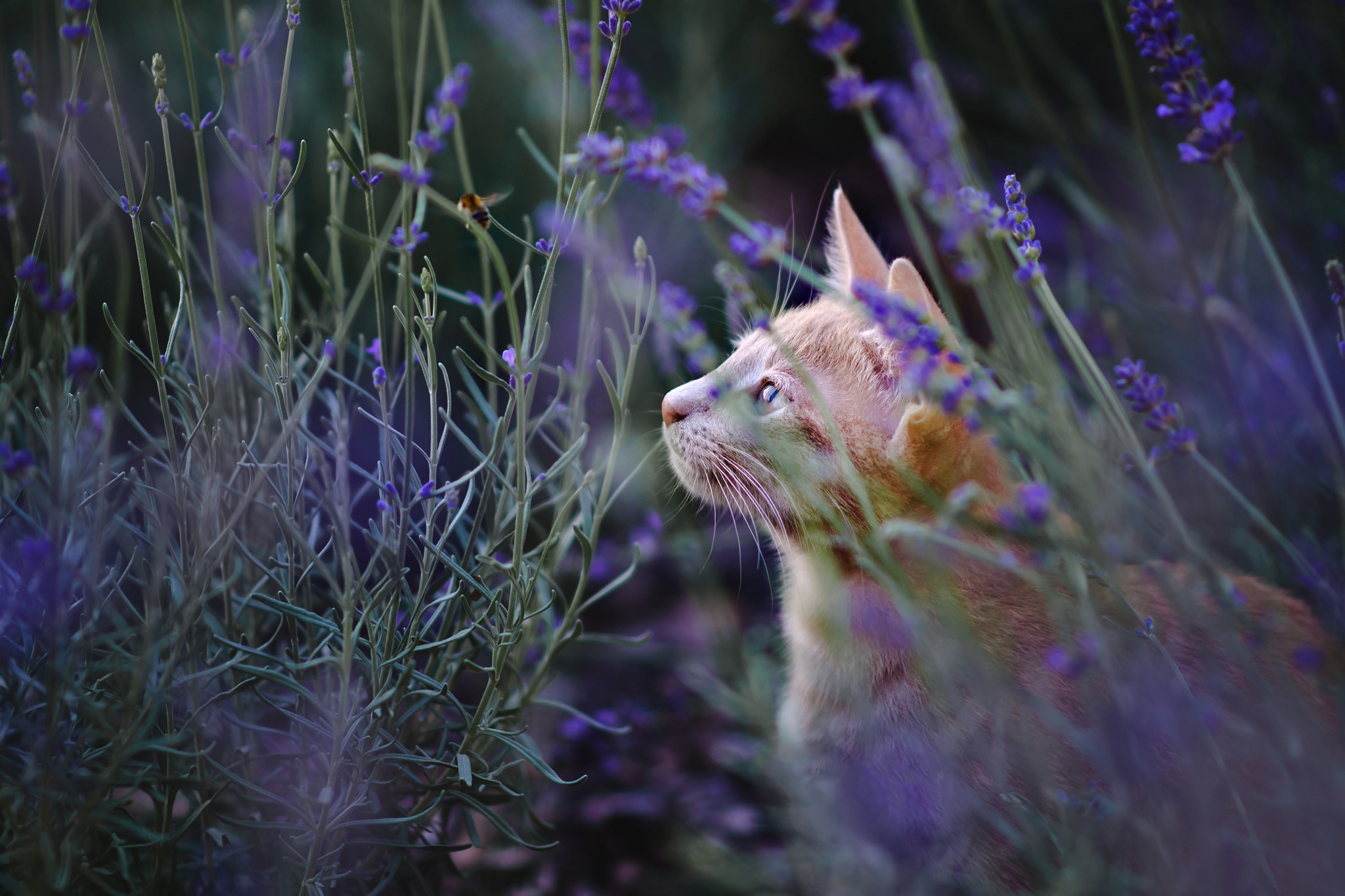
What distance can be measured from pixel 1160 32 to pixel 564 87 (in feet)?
1.51

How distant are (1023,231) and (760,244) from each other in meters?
0.22

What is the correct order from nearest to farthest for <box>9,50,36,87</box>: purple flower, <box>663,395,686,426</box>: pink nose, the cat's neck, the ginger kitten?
<box>9,50,36,87</box>: purple flower, the ginger kitten, the cat's neck, <box>663,395,686,426</box>: pink nose

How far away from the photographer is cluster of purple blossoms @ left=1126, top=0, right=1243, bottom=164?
0.61 meters

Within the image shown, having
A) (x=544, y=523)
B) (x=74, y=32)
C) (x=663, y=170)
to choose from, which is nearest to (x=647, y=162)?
(x=663, y=170)

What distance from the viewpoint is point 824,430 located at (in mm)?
973

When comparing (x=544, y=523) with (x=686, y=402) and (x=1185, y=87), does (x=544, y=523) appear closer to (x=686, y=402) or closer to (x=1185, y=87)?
(x=686, y=402)

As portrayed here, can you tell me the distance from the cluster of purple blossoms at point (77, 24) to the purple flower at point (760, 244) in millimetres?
463

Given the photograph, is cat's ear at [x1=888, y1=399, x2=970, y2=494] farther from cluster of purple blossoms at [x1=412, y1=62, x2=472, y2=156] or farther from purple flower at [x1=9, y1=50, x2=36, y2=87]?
purple flower at [x1=9, y1=50, x2=36, y2=87]

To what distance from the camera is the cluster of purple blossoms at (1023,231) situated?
1.93 feet

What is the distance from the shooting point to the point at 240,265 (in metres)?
0.86

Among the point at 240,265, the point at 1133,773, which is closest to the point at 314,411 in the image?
the point at 240,265

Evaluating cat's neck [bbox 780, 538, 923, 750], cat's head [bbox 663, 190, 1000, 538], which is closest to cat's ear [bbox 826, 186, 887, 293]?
cat's head [bbox 663, 190, 1000, 538]

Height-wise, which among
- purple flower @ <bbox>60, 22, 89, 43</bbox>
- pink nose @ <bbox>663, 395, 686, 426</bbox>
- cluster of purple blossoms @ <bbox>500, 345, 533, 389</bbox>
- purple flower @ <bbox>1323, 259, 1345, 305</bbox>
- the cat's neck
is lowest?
the cat's neck

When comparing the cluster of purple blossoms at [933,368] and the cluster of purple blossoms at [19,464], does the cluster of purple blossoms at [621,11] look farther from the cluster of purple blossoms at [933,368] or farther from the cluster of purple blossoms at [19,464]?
the cluster of purple blossoms at [19,464]
